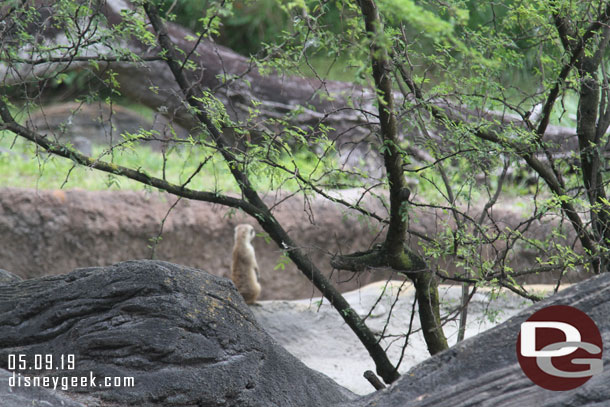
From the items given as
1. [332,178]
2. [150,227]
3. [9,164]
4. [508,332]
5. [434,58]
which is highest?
[9,164]

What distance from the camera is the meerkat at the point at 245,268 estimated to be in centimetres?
760

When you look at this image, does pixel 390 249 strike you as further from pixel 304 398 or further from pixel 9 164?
pixel 9 164

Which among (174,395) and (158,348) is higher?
(158,348)

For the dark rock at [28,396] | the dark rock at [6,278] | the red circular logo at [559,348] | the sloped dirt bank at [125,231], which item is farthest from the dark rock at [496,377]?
the sloped dirt bank at [125,231]

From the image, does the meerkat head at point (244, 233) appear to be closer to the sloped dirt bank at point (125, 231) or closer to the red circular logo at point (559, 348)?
the sloped dirt bank at point (125, 231)

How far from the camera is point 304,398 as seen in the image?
377 cm

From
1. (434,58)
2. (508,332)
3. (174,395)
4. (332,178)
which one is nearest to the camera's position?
(508,332)

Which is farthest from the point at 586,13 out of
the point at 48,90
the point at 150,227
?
the point at 48,90

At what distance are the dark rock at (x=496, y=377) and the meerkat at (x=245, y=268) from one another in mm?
4851

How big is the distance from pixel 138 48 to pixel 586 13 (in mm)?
4292

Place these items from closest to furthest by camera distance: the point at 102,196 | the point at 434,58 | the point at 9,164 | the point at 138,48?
the point at 434,58 < the point at 138,48 < the point at 102,196 < the point at 9,164

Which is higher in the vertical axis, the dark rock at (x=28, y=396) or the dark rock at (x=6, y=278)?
the dark rock at (x=6, y=278)

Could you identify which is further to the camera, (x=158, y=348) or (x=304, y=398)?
(x=304, y=398)

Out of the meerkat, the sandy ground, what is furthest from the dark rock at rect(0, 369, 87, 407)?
the meerkat
